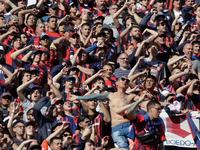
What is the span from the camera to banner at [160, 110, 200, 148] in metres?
9.88

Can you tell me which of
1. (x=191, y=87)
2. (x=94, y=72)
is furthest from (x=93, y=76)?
(x=191, y=87)

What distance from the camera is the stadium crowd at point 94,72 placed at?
30.3 feet

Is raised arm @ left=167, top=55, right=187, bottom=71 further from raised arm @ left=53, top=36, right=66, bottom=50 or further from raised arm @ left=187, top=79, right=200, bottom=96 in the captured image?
raised arm @ left=53, top=36, right=66, bottom=50

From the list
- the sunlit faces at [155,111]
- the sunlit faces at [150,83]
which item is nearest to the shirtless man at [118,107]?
the sunlit faces at [155,111]

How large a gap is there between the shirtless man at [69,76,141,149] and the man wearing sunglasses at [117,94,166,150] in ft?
0.47

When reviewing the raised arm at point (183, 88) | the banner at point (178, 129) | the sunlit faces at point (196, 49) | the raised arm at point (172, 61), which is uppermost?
the sunlit faces at point (196, 49)

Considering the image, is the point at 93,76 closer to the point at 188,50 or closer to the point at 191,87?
the point at 191,87

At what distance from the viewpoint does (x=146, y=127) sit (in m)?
9.01

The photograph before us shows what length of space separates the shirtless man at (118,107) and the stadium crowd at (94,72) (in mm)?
19

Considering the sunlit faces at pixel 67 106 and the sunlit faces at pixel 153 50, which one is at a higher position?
the sunlit faces at pixel 153 50

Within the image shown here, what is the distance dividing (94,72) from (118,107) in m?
2.38

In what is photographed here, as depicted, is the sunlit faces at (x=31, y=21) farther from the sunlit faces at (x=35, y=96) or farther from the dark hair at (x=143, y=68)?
the dark hair at (x=143, y=68)

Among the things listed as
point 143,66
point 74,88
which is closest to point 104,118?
point 74,88

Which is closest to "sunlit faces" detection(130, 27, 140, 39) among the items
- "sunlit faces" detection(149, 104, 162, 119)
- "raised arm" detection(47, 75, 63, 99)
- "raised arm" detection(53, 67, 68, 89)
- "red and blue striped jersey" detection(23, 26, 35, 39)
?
"raised arm" detection(53, 67, 68, 89)
